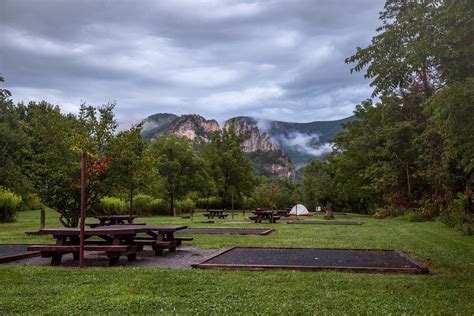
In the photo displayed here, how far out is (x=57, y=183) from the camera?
15156 mm

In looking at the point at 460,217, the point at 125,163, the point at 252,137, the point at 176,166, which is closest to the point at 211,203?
the point at 176,166

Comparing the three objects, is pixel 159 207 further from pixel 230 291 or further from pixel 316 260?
pixel 230 291

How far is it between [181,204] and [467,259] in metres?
32.3

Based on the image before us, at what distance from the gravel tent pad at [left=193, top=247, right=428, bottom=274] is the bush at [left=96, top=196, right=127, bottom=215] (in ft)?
66.1

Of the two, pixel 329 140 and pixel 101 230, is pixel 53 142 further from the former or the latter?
pixel 329 140

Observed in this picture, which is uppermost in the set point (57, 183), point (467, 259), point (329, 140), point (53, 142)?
point (329, 140)

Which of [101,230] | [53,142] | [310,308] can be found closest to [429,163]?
[53,142]

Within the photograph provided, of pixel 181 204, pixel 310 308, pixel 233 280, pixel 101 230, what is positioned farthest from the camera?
pixel 181 204

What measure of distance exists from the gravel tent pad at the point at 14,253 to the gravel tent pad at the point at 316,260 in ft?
13.1

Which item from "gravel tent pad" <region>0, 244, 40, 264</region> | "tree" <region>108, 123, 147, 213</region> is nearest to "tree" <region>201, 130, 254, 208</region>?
"tree" <region>108, 123, 147, 213</region>

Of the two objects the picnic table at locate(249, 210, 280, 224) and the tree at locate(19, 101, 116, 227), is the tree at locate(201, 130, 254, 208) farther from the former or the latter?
the tree at locate(19, 101, 116, 227)

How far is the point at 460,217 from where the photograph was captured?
18094 millimetres

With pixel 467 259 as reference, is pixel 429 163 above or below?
above

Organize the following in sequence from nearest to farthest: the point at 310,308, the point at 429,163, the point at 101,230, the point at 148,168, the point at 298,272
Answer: the point at 310,308 < the point at 298,272 < the point at 101,230 < the point at 148,168 < the point at 429,163
